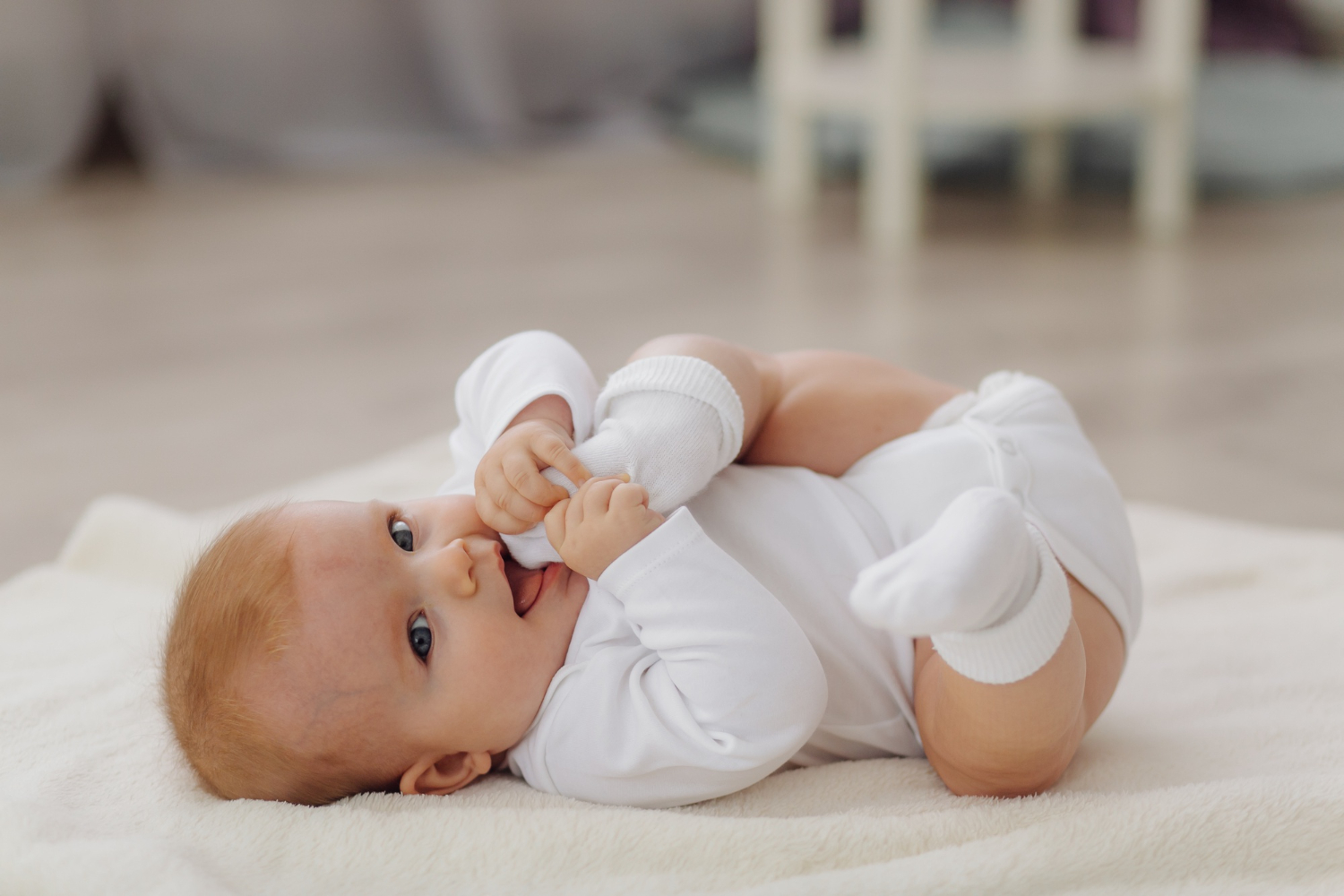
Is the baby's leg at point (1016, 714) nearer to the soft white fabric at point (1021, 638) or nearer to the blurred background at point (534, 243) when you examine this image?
the soft white fabric at point (1021, 638)

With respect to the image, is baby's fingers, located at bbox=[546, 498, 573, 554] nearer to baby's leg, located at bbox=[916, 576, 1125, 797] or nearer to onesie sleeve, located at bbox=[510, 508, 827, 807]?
onesie sleeve, located at bbox=[510, 508, 827, 807]

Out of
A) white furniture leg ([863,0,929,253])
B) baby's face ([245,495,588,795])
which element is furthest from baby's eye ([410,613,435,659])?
white furniture leg ([863,0,929,253])

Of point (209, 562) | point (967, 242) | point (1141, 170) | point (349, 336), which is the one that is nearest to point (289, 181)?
point (349, 336)

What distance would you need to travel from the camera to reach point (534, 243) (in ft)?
8.69

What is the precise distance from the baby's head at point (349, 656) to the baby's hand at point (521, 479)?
24 millimetres

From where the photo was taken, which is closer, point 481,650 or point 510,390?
point 481,650

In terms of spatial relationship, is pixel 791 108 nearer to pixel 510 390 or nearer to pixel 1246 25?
pixel 1246 25

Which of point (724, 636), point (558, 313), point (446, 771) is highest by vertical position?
point (724, 636)

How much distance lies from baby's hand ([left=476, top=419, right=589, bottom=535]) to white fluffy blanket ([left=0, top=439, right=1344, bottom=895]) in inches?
6.5

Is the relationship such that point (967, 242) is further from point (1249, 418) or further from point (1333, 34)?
point (1333, 34)

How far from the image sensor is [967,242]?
2.55 metres

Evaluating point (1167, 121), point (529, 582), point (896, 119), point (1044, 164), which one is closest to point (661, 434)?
point (529, 582)

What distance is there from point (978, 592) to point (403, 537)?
13.8 inches

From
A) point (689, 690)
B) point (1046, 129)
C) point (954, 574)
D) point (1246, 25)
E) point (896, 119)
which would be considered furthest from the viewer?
→ point (1246, 25)
